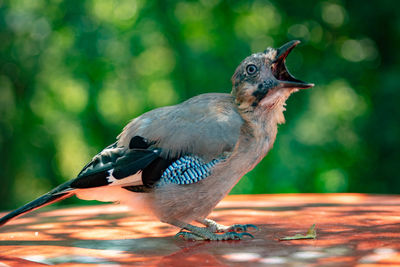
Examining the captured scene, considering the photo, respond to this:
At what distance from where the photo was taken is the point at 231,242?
309cm

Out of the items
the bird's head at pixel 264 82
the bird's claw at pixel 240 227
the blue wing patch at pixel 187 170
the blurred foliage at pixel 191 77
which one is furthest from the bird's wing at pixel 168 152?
the blurred foliage at pixel 191 77

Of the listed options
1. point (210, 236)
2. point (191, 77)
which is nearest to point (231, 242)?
point (210, 236)

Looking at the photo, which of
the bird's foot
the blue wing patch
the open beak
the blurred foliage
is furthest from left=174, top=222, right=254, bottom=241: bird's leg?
the blurred foliage

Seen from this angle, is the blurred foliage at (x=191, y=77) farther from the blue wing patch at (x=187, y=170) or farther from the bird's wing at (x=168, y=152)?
the blue wing patch at (x=187, y=170)

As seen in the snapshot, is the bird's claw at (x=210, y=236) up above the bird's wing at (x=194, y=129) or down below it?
below

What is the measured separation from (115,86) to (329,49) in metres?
4.36

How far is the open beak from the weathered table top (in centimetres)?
86

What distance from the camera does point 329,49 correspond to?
32.0 ft

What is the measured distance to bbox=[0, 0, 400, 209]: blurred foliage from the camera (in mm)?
9062

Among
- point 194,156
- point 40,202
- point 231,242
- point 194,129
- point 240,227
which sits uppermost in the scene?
point 194,129

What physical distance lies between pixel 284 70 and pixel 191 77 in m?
7.40

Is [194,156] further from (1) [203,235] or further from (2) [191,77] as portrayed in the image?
(2) [191,77]

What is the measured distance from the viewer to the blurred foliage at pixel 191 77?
29.7ft

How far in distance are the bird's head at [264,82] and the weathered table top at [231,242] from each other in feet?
2.55
